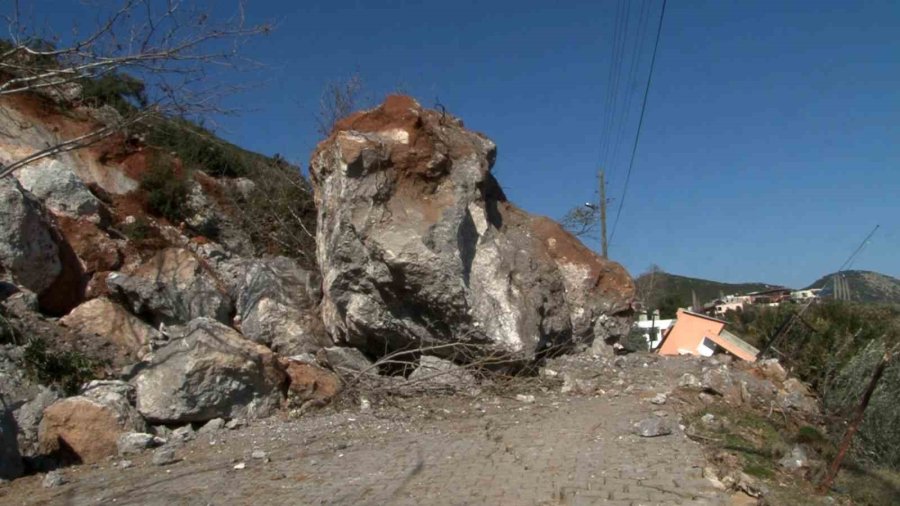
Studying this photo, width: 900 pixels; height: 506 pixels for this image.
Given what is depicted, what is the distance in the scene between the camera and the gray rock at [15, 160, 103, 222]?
11.6m

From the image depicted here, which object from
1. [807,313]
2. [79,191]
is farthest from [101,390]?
[807,313]

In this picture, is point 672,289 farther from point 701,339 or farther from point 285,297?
point 285,297

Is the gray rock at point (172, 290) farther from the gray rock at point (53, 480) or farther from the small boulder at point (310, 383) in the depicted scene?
the gray rock at point (53, 480)

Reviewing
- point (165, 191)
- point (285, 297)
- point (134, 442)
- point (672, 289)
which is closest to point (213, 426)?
point (134, 442)

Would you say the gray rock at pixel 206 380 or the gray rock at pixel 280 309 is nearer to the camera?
the gray rock at pixel 206 380

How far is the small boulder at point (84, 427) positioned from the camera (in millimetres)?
6719

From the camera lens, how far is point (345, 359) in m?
9.36

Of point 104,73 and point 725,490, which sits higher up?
point 104,73

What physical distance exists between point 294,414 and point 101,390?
185 centimetres

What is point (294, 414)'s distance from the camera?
316 inches

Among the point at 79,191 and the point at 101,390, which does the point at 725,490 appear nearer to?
the point at 101,390

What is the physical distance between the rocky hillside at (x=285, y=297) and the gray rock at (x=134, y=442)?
0.02m

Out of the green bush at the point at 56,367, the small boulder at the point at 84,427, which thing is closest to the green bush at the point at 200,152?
the green bush at the point at 56,367

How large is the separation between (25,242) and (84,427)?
166 inches
